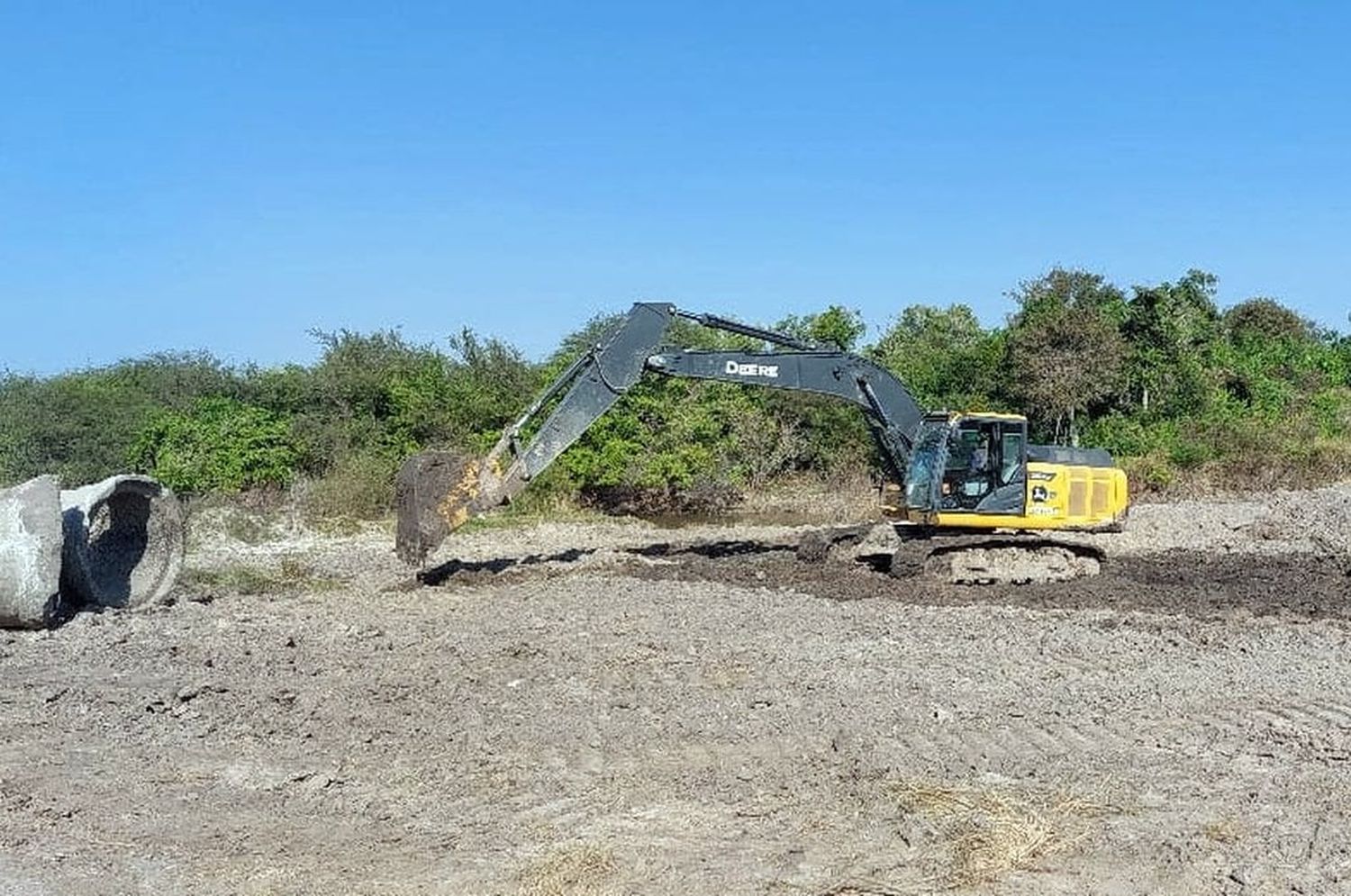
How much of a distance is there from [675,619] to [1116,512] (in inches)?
243

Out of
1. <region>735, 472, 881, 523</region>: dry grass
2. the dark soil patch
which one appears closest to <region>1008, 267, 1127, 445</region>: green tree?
<region>735, 472, 881, 523</region>: dry grass

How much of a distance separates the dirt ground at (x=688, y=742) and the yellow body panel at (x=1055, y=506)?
3.05 feet

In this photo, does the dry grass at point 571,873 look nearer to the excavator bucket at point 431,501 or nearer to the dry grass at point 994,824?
the dry grass at point 994,824

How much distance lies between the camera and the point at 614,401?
13.5 metres

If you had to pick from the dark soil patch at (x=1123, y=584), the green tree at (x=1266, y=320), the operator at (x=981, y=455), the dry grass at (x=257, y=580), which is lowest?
the dry grass at (x=257, y=580)

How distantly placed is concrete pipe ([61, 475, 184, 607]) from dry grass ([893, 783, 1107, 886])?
886 cm

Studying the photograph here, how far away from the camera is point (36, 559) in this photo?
1052cm

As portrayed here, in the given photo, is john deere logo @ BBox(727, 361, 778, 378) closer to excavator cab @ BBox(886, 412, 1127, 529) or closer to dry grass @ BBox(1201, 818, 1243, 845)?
excavator cab @ BBox(886, 412, 1127, 529)

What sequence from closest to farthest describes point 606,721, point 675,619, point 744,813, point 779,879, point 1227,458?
point 779,879
point 744,813
point 606,721
point 675,619
point 1227,458

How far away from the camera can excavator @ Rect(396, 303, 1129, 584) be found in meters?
13.1

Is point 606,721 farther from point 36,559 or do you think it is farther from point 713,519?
point 713,519

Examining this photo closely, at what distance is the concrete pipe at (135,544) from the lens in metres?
12.7

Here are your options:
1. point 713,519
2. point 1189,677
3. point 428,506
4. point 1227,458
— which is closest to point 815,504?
point 713,519

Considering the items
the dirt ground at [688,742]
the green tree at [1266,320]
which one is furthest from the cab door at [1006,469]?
the green tree at [1266,320]
